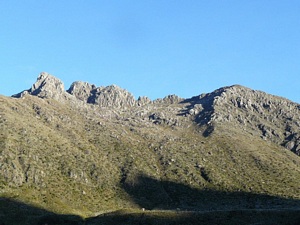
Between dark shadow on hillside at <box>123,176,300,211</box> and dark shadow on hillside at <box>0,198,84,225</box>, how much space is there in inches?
1752

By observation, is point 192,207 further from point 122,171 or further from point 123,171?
point 122,171

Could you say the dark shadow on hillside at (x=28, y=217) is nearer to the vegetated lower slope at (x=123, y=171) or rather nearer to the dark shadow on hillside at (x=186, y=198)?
the vegetated lower slope at (x=123, y=171)

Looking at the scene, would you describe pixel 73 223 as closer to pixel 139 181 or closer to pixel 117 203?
pixel 117 203

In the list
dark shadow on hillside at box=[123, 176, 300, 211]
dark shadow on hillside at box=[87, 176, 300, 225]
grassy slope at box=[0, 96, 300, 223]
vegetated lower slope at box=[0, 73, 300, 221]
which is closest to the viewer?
dark shadow on hillside at box=[87, 176, 300, 225]

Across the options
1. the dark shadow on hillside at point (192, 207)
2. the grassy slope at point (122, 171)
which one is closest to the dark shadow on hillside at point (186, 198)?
the dark shadow on hillside at point (192, 207)

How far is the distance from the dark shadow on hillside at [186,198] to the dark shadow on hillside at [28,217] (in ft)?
146

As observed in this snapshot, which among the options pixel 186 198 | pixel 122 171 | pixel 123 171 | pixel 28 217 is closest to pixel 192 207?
pixel 186 198

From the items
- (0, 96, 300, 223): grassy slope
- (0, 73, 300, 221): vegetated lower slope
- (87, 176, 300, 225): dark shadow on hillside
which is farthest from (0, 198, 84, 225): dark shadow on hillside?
(0, 96, 300, 223): grassy slope

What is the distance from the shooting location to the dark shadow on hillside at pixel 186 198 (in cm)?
13675

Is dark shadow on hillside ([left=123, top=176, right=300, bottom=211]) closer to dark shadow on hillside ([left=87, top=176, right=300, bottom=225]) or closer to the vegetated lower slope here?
dark shadow on hillside ([left=87, top=176, right=300, bottom=225])

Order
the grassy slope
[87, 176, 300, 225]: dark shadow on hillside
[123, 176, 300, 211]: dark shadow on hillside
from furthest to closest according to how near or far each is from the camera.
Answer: [123, 176, 300, 211]: dark shadow on hillside → the grassy slope → [87, 176, 300, 225]: dark shadow on hillside

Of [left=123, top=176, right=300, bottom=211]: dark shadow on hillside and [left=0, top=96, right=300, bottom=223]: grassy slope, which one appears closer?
[left=0, top=96, right=300, bottom=223]: grassy slope

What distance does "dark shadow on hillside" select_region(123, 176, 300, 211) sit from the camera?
13675 cm

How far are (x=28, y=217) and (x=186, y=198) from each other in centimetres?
6904
